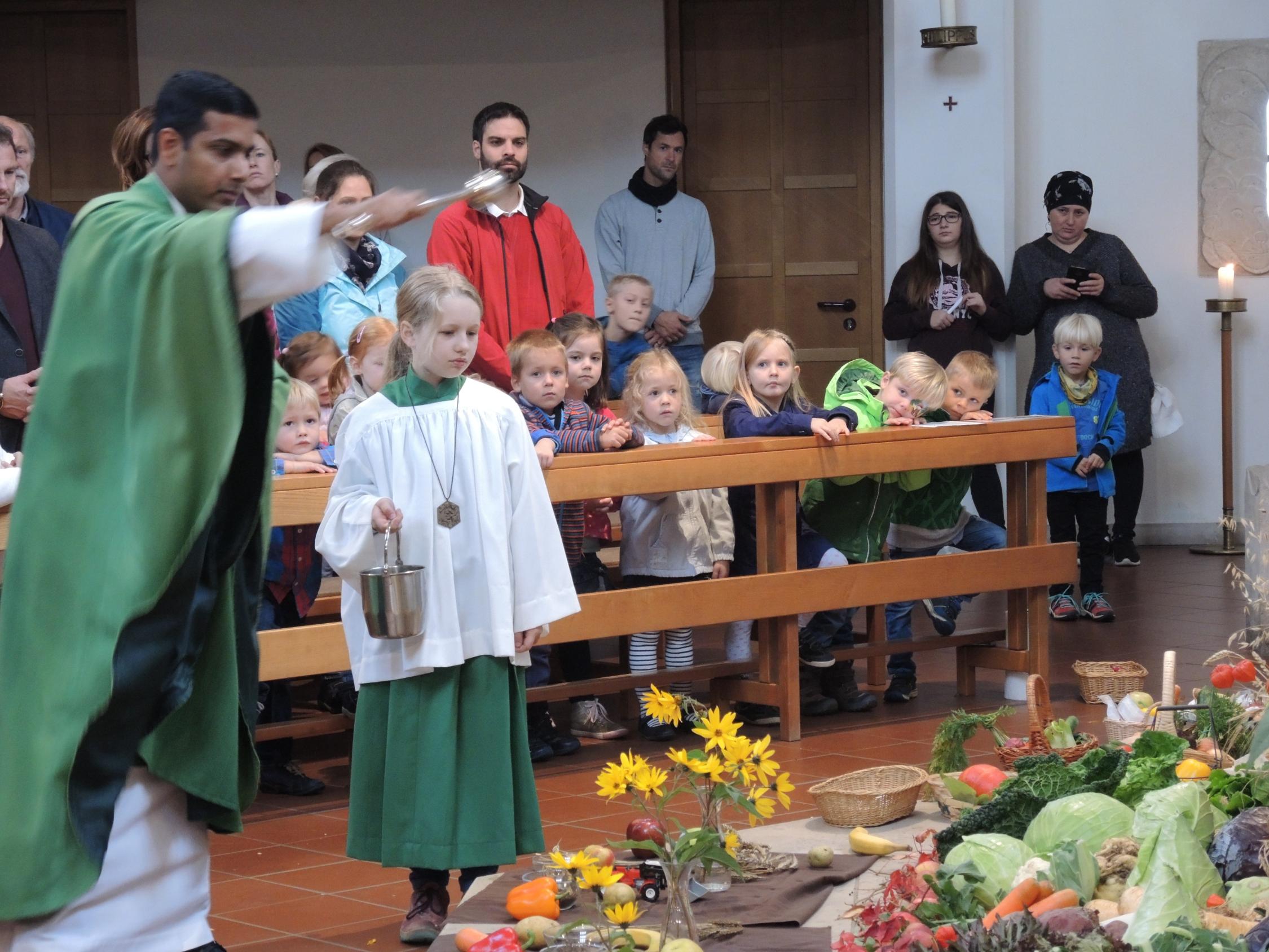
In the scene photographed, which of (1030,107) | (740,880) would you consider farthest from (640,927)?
(1030,107)

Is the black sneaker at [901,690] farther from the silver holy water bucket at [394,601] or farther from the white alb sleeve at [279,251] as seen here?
Result: the white alb sleeve at [279,251]

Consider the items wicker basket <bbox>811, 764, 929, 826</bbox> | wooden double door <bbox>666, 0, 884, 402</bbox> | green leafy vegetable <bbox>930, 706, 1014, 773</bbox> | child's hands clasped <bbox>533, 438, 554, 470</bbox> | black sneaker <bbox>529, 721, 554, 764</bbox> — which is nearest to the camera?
wicker basket <bbox>811, 764, 929, 826</bbox>

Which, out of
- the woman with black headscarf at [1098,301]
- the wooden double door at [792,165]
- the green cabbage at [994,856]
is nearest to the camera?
the green cabbage at [994,856]

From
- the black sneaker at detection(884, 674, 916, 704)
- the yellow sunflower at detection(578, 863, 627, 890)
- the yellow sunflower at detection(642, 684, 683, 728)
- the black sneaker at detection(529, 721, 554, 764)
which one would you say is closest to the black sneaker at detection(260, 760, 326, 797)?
the black sneaker at detection(529, 721, 554, 764)

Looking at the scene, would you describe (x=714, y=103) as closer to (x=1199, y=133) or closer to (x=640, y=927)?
(x=1199, y=133)

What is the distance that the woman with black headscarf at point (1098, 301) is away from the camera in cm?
893

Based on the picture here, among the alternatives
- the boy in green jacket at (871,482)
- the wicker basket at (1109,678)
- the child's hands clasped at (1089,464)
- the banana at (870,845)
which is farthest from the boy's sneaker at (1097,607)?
the banana at (870,845)

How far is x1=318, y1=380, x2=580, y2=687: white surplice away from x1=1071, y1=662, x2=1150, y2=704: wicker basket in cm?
266

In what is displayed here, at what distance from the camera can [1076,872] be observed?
278 cm

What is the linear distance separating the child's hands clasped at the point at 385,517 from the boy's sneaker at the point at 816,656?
2.57m

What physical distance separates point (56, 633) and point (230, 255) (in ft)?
1.94

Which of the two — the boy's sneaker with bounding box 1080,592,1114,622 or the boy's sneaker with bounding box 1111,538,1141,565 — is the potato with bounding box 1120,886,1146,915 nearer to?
the boy's sneaker with bounding box 1080,592,1114,622

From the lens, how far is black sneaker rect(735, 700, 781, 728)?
583cm

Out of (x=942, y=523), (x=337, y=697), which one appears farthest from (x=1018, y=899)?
(x=337, y=697)
